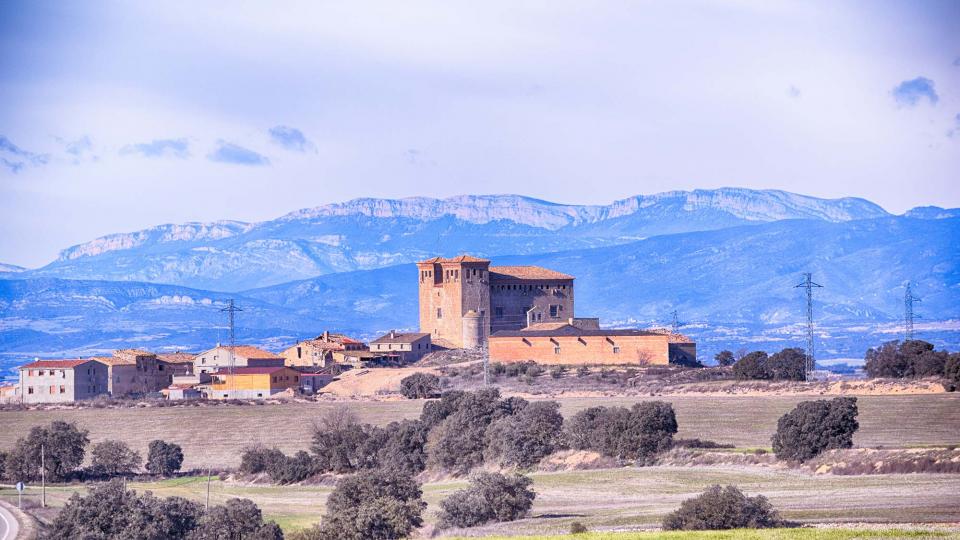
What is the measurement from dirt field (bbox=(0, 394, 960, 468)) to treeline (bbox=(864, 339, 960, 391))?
330 inches

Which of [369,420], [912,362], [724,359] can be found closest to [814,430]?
[369,420]

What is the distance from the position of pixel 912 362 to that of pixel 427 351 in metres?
40.5

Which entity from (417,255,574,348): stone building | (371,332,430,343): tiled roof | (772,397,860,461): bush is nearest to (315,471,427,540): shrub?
(772,397,860,461): bush

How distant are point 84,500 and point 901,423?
40449 mm

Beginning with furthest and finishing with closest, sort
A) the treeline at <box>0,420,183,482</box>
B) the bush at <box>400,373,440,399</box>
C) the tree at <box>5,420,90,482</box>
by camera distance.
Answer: the bush at <box>400,373,440,399</box>, the treeline at <box>0,420,183,482</box>, the tree at <box>5,420,90,482</box>

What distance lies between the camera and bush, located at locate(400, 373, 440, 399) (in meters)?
101

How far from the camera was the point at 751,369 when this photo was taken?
10156 cm

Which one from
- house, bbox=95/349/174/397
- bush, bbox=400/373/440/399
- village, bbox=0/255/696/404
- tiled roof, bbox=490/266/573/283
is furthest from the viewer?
tiled roof, bbox=490/266/573/283

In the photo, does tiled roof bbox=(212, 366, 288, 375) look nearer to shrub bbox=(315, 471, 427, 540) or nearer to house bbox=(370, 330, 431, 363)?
house bbox=(370, 330, 431, 363)

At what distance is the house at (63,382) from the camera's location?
370 feet

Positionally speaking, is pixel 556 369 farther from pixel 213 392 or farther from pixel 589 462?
pixel 589 462

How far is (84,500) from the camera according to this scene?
49469mm

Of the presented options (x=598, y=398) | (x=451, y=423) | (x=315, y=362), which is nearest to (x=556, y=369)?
(x=598, y=398)

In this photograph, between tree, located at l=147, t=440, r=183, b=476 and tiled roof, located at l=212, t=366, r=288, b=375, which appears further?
tiled roof, located at l=212, t=366, r=288, b=375
